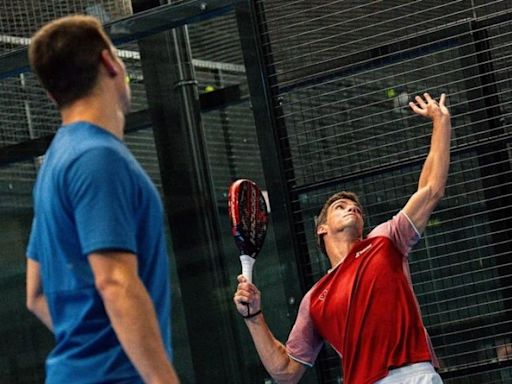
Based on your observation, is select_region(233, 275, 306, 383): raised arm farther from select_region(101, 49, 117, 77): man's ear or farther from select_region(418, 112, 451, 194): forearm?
select_region(101, 49, 117, 77): man's ear

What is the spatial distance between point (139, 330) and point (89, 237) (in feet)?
0.78

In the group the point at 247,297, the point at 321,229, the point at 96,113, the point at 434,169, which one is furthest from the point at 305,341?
the point at 96,113

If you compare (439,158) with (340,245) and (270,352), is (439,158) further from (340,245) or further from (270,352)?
(270,352)

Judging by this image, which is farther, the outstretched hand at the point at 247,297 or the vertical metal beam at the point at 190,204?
the vertical metal beam at the point at 190,204

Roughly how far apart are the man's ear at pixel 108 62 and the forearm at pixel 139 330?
54 centimetres

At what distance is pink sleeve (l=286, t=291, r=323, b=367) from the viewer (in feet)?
19.0

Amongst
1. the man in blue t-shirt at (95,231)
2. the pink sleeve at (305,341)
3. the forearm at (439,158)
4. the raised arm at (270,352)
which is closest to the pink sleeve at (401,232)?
the forearm at (439,158)

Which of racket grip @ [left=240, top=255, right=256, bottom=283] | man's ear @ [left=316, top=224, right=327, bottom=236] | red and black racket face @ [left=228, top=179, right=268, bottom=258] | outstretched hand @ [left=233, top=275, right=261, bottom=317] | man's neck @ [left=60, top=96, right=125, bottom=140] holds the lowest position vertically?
outstretched hand @ [left=233, top=275, right=261, bottom=317]

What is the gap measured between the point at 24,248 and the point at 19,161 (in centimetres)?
47

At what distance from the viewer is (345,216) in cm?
580

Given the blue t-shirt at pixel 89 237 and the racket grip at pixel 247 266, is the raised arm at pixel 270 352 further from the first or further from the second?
the blue t-shirt at pixel 89 237

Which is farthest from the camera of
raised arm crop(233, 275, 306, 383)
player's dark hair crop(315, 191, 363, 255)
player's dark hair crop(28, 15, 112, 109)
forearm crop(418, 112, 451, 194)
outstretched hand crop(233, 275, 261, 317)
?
player's dark hair crop(315, 191, 363, 255)

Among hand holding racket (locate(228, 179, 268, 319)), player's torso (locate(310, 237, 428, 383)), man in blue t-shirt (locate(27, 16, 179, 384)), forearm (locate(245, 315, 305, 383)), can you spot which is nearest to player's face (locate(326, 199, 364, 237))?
player's torso (locate(310, 237, 428, 383))

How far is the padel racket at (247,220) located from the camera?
570 cm
